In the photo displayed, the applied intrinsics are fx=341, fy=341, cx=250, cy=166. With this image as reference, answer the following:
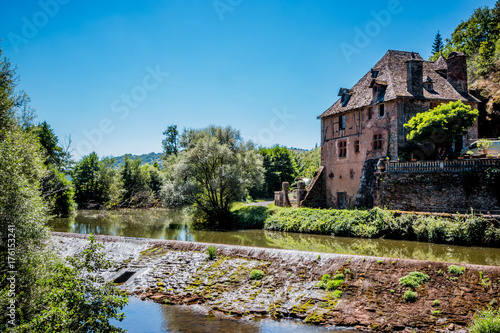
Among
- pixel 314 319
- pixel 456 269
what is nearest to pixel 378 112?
pixel 456 269

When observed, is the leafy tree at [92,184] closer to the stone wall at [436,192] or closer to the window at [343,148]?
the window at [343,148]

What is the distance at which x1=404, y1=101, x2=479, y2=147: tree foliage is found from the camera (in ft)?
72.0

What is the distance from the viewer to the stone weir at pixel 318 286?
11.0 meters

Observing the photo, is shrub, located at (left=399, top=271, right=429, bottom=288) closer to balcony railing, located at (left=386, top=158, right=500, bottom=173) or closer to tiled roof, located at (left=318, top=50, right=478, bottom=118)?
balcony railing, located at (left=386, top=158, right=500, bottom=173)

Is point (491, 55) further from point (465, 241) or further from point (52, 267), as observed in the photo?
point (52, 267)

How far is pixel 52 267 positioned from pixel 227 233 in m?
17.6

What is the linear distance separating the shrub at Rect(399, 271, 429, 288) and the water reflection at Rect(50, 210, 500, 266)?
4502mm

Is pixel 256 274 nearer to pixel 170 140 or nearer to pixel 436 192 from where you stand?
pixel 436 192

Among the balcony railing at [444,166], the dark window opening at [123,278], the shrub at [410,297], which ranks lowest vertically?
the dark window opening at [123,278]

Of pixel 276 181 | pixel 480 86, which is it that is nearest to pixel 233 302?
pixel 480 86

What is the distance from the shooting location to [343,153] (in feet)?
104

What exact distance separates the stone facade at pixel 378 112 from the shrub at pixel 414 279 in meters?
15.2

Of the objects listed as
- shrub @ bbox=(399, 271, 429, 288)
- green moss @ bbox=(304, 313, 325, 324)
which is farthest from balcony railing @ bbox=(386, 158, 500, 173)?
green moss @ bbox=(304, 313, 325, 324)

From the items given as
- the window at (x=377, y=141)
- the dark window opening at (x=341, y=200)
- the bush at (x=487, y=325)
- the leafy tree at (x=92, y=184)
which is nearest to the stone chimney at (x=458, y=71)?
the window at (x=377, y=141)
